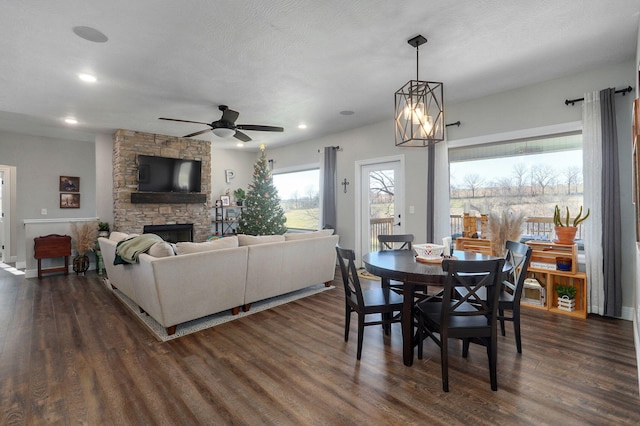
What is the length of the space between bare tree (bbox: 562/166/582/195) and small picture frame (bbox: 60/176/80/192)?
905 centimetres

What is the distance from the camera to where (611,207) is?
3318 millimetres

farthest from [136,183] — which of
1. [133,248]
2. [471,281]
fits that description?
[471,281]

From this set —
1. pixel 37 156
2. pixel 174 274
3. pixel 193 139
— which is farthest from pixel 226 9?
pixel 37 156

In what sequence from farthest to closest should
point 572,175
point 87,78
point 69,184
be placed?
point 69,184 → point 572,175 → point 87,78

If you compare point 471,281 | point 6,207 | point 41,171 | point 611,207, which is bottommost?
point 471,281

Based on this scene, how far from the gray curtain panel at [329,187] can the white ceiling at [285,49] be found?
176 centimetres

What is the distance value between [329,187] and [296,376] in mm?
4607

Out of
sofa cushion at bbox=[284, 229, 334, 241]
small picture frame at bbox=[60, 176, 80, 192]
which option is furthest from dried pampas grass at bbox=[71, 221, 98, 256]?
sofa cushion at bbox=[284, 229, 334, 241]

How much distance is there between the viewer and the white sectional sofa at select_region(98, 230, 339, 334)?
302cm

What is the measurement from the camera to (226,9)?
2395 millimetres

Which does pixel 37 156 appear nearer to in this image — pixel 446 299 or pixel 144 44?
pixel 144 44

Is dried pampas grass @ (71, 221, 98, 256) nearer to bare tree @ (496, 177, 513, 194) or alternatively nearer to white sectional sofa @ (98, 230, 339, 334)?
white sectional sofa @ (98, 230, 339, 334)

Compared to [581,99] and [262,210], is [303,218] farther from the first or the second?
[581,99]

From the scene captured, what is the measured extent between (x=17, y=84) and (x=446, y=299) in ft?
16.9
